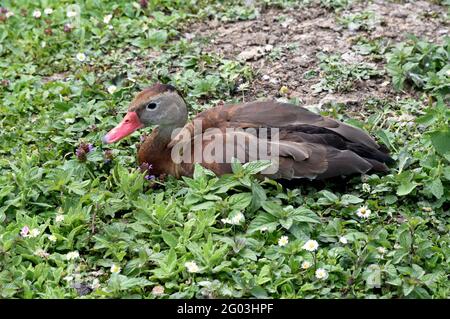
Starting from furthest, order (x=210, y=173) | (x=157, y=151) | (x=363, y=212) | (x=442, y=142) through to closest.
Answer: (x=157, y=151) < (x=442, y=142) < (x=210, y=173) < (x=363, y=212)

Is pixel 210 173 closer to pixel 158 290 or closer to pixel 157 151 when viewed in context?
pixel 157 151

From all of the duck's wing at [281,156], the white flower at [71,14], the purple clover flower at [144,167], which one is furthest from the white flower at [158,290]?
the white flower at [71,14]

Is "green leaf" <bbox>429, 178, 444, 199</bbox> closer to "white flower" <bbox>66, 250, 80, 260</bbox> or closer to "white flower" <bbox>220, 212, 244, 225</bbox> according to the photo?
"white flower" <bbox>220, 212, 244, 225</bbox>

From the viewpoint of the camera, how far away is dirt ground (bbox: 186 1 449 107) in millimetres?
6746

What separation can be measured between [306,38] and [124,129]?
2.22 meters

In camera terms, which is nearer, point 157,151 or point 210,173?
point 210,173

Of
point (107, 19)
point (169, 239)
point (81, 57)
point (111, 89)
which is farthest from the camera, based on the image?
point (107, 19)

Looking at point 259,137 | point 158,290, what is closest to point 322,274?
point 158,290

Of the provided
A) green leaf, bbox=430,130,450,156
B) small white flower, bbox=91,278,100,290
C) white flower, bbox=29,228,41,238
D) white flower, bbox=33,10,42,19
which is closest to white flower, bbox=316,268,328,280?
small white flower, bbox=91,278,100,290

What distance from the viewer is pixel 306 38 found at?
7.29 m

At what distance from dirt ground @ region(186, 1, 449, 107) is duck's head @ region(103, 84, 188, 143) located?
42.1 inches

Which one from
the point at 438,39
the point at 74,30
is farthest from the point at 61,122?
the point at 438,39

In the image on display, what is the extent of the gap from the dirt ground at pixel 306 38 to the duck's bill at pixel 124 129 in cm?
124

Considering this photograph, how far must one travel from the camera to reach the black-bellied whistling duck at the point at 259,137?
5.35 m
